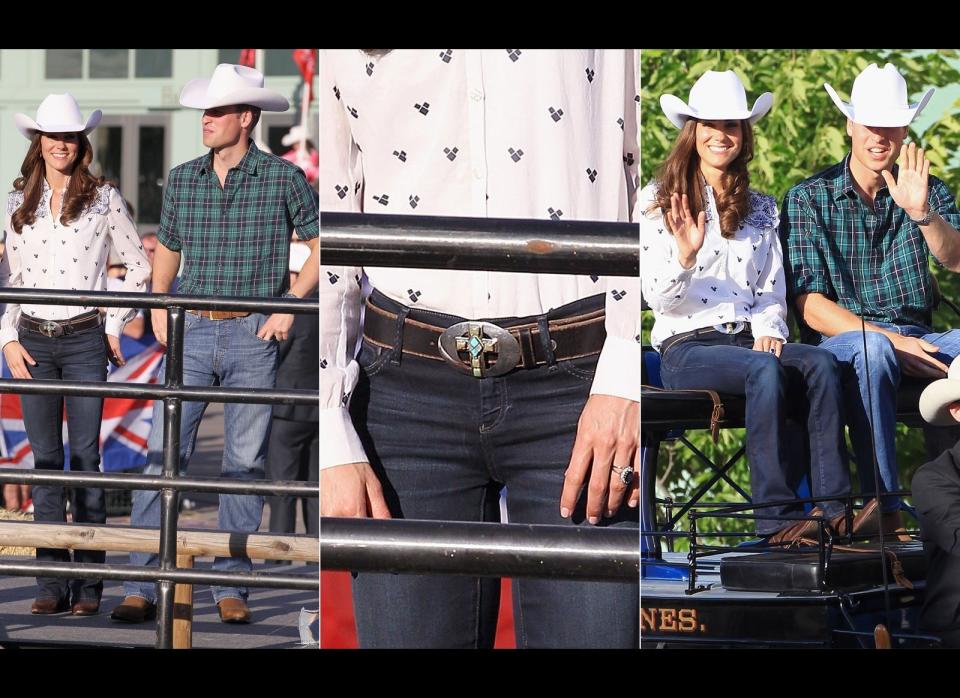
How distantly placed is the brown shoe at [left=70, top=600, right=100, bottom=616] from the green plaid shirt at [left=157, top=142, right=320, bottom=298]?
1.11m

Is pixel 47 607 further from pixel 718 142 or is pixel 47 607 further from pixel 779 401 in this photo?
pixel 718 142

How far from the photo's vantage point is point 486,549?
2.82 metres

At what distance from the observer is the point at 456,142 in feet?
9.67

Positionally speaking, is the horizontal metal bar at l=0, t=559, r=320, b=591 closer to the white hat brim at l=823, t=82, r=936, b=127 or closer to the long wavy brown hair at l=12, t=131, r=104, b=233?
the long wavy brown hair at l=12, t=131, r=104, b=233

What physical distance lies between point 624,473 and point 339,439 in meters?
0.67

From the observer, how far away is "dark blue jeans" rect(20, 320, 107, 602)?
416cm

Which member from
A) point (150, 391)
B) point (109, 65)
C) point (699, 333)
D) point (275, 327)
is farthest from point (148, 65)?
point (699, 333)

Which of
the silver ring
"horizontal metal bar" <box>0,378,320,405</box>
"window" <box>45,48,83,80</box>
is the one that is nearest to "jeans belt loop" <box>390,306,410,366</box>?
the silver ring

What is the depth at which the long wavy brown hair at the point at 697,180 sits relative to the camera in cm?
317

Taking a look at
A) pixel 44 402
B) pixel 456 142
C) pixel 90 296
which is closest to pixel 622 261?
pixel 456 142

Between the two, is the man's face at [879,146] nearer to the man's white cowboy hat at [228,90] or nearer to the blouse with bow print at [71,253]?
the man's white cowboy hat at [228,90]

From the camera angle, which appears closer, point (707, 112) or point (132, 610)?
point (707, 112)

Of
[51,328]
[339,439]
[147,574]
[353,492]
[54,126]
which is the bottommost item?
[147,574]

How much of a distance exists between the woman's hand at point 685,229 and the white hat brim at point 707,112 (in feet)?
0.71
